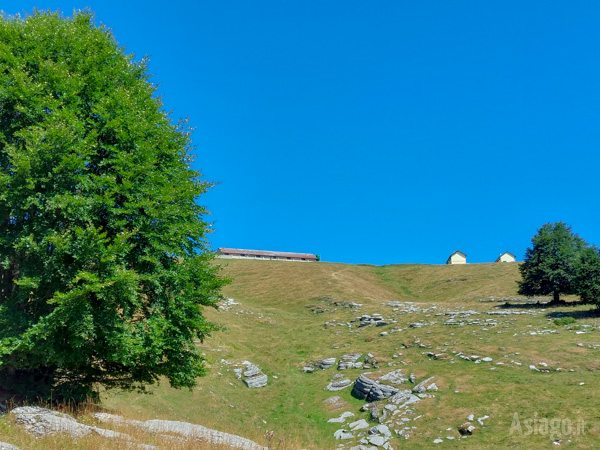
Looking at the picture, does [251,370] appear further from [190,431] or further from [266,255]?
[266,255]

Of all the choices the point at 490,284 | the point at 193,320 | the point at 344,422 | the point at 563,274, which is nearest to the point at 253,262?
the point at 490,284

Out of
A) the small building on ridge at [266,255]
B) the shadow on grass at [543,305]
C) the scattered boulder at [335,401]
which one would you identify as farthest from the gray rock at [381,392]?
the small building on ridge at [266,255]

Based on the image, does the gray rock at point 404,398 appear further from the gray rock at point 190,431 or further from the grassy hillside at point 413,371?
the gray rock at point 190,431

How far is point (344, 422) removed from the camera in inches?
1078

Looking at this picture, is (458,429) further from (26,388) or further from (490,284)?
(490,284)

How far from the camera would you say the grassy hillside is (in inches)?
870

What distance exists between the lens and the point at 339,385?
1339 inches

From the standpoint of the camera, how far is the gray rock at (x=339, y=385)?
33.8 meters

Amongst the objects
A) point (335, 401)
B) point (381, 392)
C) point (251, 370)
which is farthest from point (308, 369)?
point (381, 392)

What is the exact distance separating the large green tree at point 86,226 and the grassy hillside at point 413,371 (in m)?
3.61

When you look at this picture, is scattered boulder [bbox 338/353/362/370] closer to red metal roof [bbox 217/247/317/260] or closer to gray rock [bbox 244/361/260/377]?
gray rock [bbox 244/361/260/377]

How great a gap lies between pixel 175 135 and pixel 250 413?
21879mm

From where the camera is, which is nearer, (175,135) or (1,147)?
(1,147)

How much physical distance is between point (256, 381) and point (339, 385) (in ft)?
25.6
